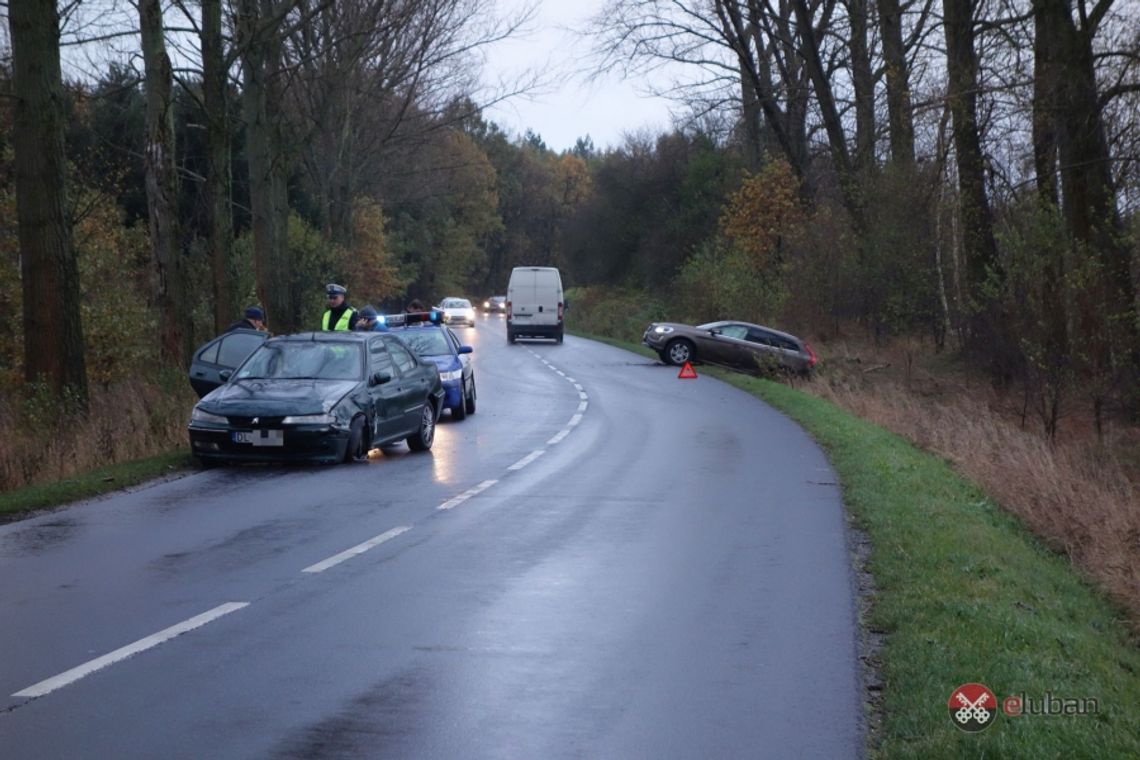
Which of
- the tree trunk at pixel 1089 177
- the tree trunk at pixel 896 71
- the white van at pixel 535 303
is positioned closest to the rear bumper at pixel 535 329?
the white van at pixel 535 303

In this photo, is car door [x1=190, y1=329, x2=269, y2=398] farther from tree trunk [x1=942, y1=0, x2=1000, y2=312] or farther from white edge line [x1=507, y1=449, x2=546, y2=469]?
tree trunk [x1=942, y1=0, x2=1000, y2=312]

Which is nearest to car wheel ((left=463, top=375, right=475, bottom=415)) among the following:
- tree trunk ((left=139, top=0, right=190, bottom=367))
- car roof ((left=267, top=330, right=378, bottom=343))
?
tree trunk ((left=139, top=0, right=190, bottom=367))

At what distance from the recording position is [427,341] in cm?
2420

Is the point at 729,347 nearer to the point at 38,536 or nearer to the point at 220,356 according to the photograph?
the point at 220,356

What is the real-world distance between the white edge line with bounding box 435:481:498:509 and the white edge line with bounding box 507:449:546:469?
163 centimetres

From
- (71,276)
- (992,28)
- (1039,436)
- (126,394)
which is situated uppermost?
(992,28)

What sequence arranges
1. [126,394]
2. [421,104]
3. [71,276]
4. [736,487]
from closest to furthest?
[736,487]
[71,276]
[126,394]
[421,104]

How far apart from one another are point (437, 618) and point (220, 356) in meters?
12.5

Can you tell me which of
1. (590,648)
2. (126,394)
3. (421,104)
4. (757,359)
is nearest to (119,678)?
(590,648)

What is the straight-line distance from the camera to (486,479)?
50.7ft

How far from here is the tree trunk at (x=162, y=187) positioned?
22.4 m

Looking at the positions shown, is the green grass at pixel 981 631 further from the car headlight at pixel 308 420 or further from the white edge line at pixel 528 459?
the car headlight at pixel 308 420

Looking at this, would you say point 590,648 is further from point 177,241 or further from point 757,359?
point 757,359

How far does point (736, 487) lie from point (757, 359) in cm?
2145
